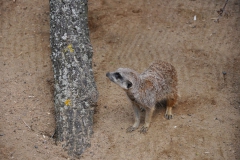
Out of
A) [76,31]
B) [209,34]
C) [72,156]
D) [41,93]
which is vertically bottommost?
[72,156]

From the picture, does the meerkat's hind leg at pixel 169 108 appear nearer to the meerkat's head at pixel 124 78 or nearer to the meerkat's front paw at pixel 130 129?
the meerkat's front paw at pixel 130 129

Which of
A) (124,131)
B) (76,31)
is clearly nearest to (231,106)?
(124,131)

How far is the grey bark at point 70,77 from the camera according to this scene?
501cm

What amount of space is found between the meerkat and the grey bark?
0.49 m

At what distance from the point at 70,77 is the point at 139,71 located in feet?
6.01

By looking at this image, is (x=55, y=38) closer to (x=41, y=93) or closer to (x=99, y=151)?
(x=41, y=93)

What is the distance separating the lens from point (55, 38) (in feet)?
16.5

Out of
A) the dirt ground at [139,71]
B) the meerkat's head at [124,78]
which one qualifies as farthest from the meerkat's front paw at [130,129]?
the meerkat's head at [124,78]

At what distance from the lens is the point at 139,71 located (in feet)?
21.4

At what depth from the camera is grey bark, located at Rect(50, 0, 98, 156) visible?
5.01m

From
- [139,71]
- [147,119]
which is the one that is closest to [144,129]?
[147,119]

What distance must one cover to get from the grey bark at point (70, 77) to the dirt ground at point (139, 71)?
0.72 ft

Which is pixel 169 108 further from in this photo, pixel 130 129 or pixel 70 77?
pixel 70 77

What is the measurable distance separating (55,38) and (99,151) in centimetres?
171
